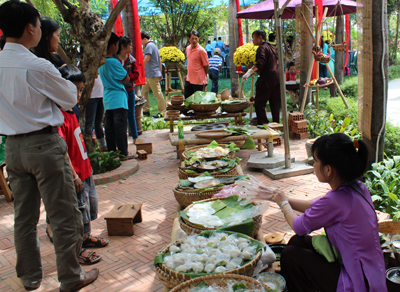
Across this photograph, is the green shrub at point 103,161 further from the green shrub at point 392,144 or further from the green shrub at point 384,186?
the green shrub at point 392,144

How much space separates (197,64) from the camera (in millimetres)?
9227

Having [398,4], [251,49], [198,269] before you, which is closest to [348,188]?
[198,269]

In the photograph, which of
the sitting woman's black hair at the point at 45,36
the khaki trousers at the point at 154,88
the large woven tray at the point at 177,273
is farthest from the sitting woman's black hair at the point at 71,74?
the khaki trousers at the point at 154,88

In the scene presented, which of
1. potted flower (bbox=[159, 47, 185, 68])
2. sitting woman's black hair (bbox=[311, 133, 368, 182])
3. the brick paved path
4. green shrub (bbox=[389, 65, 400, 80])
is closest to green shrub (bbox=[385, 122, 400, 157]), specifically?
the brick paved path

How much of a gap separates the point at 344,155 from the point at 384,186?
210cm

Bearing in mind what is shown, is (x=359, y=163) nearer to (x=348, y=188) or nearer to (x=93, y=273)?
(x=348, y=188)

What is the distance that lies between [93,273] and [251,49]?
7.74m

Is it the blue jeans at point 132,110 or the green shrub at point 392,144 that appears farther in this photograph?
the blue jeans at point 132,110

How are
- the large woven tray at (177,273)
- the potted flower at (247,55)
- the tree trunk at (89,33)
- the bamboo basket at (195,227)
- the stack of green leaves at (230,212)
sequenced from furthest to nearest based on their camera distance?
1. the potted flower at (247,55)
2. the tree trunk at (89,33)
3. the bamboo basket at (195,227)
4. the stack of green leaves at (230,212)
5. the large woven tray at (177,273)

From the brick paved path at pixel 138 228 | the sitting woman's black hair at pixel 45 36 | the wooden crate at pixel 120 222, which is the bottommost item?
the brick paved path at pixel 138 228

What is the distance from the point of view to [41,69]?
2504 millimetres

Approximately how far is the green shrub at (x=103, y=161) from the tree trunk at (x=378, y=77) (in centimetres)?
389

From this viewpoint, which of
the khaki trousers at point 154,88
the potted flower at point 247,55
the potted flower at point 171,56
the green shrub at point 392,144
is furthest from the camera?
the potted flower at point 171,56

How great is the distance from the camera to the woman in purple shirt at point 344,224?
2031 mm
